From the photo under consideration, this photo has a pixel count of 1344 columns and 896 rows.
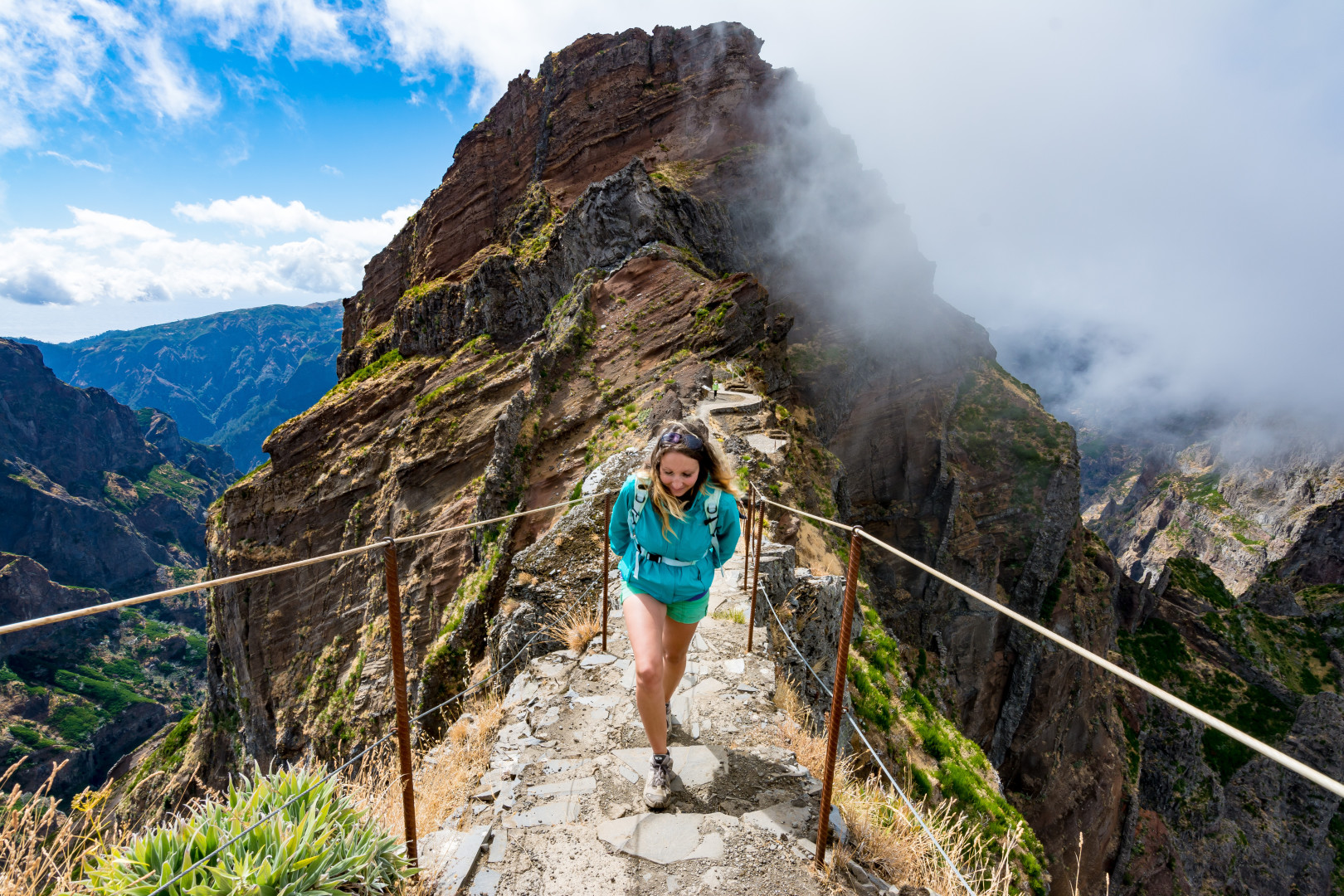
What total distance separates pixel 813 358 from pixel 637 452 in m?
32.9

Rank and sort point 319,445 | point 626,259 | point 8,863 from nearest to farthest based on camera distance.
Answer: point 8,863
point 626,259
point 319,445

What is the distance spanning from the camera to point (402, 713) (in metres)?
3.28

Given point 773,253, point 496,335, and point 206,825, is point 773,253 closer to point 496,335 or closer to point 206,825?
point 496,335

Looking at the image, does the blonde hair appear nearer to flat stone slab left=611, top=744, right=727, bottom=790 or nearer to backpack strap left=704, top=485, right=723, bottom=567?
backpack strap left=704, top=485, right=723, bottom=567

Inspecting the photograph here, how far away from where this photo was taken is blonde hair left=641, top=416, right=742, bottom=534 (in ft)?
13.6

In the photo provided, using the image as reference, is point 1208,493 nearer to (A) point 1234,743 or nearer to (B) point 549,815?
(A) point 1234,743

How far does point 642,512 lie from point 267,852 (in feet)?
8.91

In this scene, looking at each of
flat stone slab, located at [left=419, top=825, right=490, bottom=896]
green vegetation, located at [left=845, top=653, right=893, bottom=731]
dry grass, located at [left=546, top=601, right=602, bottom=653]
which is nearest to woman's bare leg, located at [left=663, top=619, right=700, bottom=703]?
flat stone slab, located at [left=419, top=825, right=490, bottom=896]

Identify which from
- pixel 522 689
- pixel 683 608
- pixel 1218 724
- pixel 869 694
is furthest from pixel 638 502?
pixel 869 694

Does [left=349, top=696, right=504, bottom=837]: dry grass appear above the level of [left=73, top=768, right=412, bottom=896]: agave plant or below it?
below

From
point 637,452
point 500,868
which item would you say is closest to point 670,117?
point 637,452

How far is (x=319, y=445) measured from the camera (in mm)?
33406

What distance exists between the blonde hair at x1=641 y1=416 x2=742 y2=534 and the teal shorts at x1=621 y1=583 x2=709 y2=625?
53cm

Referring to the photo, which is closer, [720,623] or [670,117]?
[720,623]
